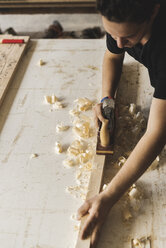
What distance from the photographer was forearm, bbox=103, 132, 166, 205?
1.05 meters

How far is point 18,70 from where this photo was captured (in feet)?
6.03

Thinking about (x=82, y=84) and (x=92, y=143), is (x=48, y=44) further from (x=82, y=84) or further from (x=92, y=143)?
(x=92, y=143)

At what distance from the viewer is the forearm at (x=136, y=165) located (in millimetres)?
1055

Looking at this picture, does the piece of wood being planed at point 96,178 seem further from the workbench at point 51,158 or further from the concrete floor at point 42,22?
the concrete floor at point 42,22

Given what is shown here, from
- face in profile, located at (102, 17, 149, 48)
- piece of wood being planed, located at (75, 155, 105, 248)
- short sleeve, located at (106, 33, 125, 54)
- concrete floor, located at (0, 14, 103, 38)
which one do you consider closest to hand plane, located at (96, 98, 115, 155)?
piece of wood being planed, located at (75, 155, 105, 248)

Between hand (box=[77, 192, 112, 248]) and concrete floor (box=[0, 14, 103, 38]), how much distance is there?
2445 mm

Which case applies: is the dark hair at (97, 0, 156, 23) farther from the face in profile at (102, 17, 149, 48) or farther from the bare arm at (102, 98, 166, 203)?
the bare arm at (102, 98, 166, 203)

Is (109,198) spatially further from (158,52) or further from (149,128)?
(158,52)

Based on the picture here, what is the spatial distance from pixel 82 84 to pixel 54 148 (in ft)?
1.65

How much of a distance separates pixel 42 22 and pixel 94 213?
9.11ft

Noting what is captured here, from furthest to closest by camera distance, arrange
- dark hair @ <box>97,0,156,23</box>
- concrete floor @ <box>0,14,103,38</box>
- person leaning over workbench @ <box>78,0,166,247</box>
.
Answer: concrete floor @ <box>0,14,103,38</box> → person leaning over workbench @ <box>78,0,166,247</box> → dark hair @ <box>97,0,156,23</box>

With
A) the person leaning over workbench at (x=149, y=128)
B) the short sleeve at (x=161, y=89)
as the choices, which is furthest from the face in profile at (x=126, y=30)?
the short sleeve at (x=161, y=89)

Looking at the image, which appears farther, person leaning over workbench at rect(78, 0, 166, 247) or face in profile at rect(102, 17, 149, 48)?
person leaning over workbench at rect(78, 0, 166, 247)

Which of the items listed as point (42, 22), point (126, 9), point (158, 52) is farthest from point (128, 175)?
point (42, 22)
